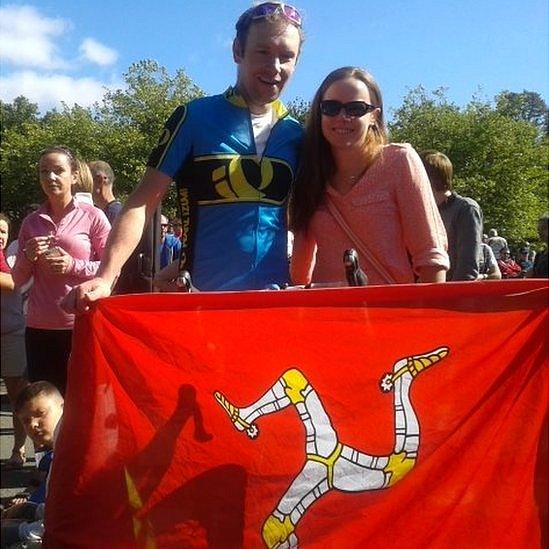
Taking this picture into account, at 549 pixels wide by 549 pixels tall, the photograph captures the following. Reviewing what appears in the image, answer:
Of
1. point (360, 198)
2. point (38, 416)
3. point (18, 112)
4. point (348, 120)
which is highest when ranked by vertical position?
point (18, 112)

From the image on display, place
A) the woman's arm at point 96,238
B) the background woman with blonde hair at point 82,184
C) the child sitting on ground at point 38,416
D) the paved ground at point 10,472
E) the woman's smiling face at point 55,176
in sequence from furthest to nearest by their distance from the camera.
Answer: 1. the paved ground at point 10,472
2. the background woman with blonde hair at point 82,184
3. the woman's smiling face at point 55,176
4. the woman's arm at point 96,238
5. the child sitting on ground at point 38,416

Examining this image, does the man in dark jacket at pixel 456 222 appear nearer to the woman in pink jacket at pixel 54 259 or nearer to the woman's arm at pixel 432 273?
the woman in pink jacket at pixel 54 259

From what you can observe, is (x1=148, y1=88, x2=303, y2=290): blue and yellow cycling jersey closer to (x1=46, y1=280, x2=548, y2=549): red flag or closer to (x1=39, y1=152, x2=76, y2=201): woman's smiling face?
(x1=46, y1=280, x2=548, y2=549): red flag

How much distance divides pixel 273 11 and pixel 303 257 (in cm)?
81

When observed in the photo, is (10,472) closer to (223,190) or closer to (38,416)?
(38,416)

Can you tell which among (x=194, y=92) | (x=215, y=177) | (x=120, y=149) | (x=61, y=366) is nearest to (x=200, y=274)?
(x=215, y=177)

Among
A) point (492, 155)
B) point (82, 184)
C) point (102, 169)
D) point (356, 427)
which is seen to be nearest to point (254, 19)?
point (356, 427)

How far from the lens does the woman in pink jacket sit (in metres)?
4.69

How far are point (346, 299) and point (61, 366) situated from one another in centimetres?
273

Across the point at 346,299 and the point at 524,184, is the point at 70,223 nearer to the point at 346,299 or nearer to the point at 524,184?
the point at 346,299

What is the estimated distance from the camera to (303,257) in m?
2.97

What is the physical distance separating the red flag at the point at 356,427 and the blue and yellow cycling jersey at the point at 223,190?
0.34 meters

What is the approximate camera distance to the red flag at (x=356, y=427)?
2.42m

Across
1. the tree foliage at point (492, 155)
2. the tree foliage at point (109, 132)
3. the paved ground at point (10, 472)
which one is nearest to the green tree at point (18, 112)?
the tree foliage at point (109, 132)
